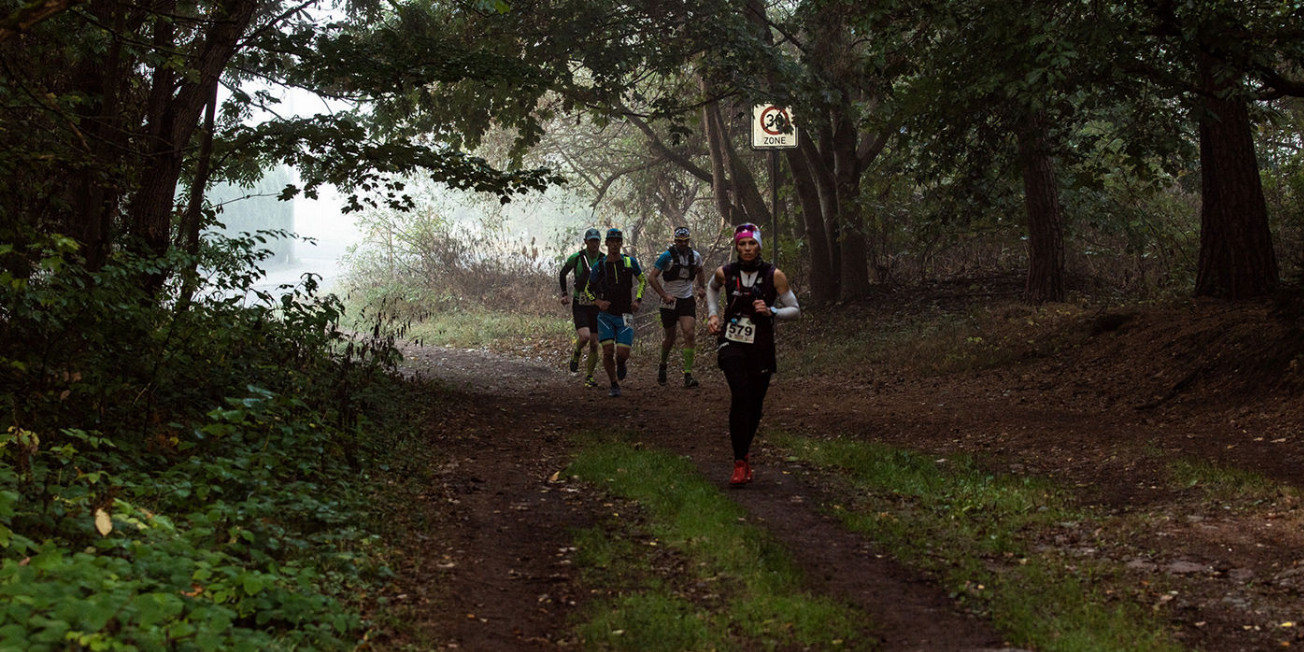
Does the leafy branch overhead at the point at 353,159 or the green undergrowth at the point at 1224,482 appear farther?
the leafy branch overhead at the point at 353,159

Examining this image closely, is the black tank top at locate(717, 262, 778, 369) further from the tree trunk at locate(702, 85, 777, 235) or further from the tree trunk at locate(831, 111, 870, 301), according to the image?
the tree trunk at locate(702, 85, 777, 235)

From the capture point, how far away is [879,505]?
25.2 ft

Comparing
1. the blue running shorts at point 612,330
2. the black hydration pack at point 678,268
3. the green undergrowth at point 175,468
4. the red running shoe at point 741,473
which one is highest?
the black hydration pack at point 678,268

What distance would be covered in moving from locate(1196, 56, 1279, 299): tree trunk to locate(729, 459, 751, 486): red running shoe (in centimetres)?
729

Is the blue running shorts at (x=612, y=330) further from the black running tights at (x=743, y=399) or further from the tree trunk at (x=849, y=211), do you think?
the tree trunk at (x=849, y=211)

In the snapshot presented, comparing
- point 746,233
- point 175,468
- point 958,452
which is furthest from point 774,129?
point 175,468

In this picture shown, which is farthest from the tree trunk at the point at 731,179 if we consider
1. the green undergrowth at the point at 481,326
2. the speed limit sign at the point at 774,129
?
the speed limit sign at the point at 774,129

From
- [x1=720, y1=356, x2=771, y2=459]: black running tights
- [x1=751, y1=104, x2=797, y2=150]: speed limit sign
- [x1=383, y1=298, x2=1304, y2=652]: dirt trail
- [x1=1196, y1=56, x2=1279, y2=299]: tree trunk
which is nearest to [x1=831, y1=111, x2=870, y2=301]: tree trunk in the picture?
[x1=751, y1=104, x2=797, y2=150]: speed limit sign

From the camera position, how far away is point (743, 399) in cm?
844

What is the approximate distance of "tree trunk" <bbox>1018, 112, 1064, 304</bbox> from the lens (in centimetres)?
1589

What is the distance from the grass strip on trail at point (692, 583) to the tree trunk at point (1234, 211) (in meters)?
7.90

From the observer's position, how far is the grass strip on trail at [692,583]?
499cm

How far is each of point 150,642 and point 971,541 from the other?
473cm

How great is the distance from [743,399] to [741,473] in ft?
1.90
